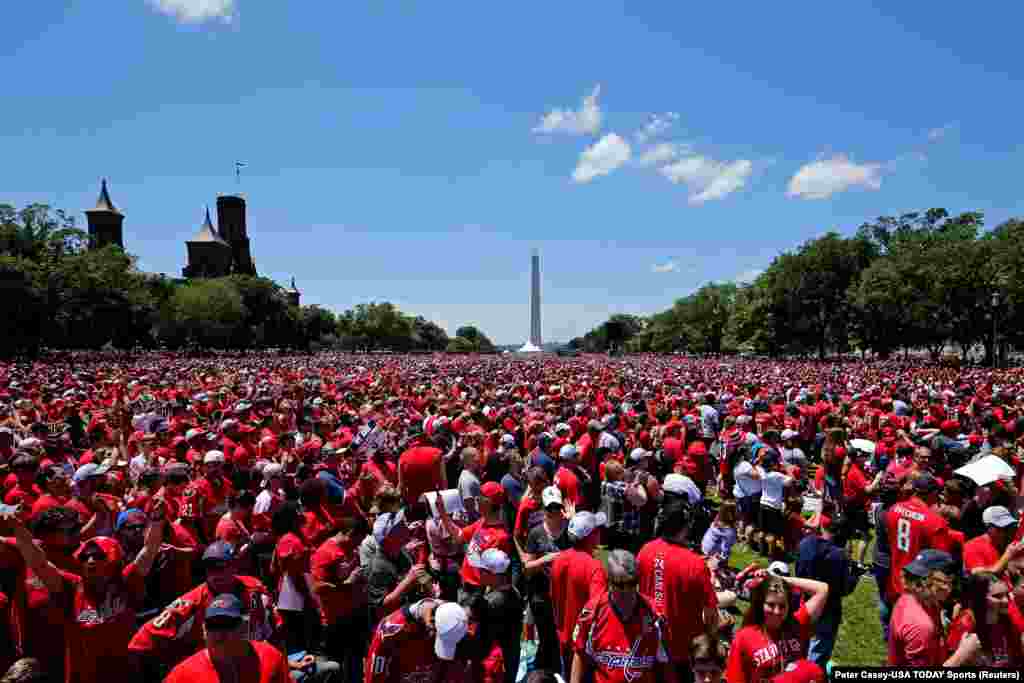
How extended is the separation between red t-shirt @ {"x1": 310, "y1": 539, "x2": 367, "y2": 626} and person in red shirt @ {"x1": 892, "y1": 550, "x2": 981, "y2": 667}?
3.35 meters

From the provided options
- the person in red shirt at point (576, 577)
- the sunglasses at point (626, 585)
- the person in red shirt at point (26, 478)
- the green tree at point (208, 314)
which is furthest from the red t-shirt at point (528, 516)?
the green tree at point (208, 314)

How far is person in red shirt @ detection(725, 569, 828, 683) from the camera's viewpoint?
10.1 ft

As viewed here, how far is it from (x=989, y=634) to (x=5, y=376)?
27854 mm

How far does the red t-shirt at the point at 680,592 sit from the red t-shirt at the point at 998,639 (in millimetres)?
1257

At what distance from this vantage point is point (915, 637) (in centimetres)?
321

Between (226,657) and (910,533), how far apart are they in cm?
506

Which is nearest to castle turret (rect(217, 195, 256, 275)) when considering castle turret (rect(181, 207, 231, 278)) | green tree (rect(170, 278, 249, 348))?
castle turret (rect(181, 207, 231, 278))

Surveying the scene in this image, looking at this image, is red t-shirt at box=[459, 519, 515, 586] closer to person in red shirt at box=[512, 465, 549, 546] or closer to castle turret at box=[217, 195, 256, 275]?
person in red shirt at box=[512, 465, 549, 546]

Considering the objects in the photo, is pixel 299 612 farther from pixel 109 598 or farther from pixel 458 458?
pixel 458 458

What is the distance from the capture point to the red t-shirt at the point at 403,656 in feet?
10.7

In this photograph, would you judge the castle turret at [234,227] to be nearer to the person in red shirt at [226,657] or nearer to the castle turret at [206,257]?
the castle turret at [206,257]

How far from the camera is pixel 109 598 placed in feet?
11.7

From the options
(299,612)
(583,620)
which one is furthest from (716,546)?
(299,612)

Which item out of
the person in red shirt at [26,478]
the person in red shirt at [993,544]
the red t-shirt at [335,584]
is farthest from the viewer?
the person in red shirt at [26,478]
